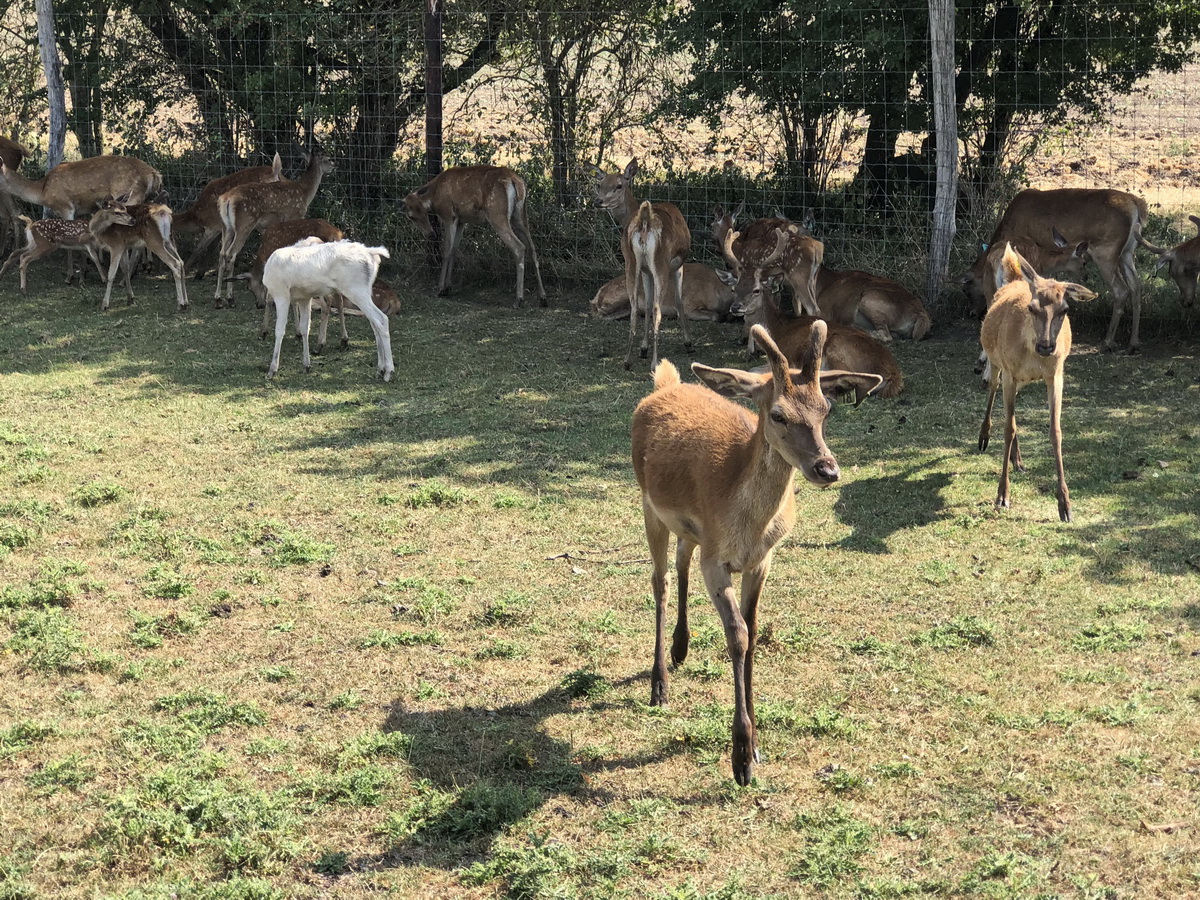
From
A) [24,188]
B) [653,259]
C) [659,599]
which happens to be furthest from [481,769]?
[24,188]

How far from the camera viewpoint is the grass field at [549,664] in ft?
14.2

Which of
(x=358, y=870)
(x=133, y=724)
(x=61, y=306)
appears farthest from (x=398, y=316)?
(x=358, y=870)

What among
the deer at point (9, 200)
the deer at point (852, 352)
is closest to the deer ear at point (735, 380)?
the deer at point (852, 352)

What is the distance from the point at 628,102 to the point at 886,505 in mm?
7910

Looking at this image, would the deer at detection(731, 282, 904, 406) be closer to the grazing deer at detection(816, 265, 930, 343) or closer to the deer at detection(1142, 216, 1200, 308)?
the grazing deer at detection(816, 265, 930, 343)

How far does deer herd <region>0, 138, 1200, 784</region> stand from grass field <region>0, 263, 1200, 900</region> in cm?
40

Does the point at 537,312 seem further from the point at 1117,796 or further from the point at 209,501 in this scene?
the point at 1117,796

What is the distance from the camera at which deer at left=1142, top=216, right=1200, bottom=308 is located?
438 inches

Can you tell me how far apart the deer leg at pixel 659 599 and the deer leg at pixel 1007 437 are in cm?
313

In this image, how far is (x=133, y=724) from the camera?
5.20 m

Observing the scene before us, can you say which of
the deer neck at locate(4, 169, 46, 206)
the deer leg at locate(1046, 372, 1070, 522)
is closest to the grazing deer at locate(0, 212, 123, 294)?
the deer neck at locate(4, 169, 46, 206)

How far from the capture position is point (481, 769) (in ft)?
16.1

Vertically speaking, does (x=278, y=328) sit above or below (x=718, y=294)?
below

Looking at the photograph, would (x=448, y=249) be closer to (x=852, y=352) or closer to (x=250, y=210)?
(x=250, y=210)
